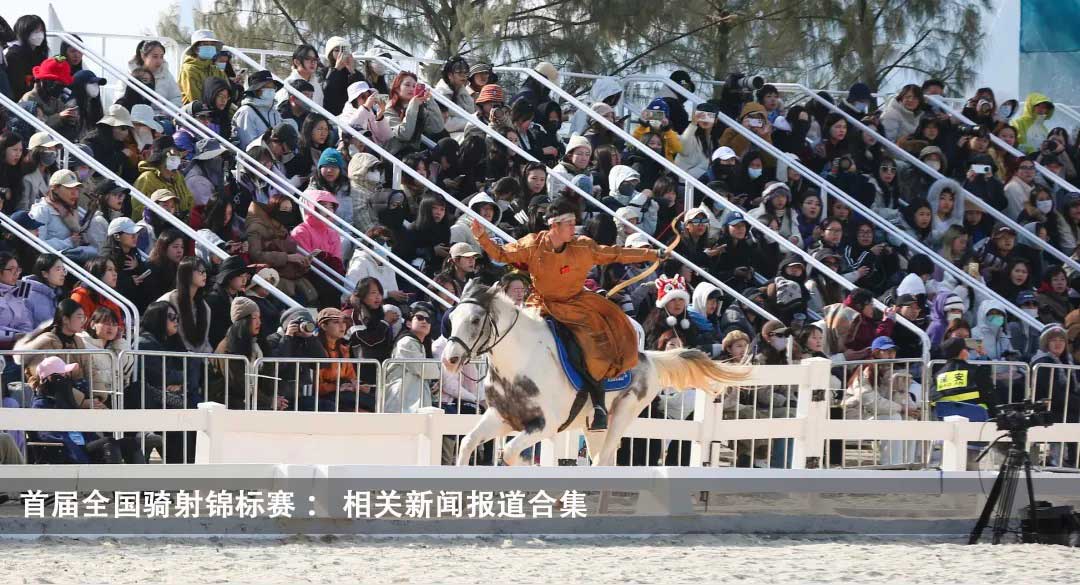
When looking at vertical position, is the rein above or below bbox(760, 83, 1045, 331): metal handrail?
below

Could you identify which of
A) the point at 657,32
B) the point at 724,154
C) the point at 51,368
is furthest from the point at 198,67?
the point at 657,32

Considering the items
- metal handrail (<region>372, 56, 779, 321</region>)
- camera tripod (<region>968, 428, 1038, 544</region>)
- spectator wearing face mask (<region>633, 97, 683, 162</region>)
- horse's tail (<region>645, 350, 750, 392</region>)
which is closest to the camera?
camera tripod (<region>968, 428, 1038, 544</region>)

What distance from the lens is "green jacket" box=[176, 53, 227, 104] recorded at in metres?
17.6

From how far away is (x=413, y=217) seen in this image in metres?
16.8

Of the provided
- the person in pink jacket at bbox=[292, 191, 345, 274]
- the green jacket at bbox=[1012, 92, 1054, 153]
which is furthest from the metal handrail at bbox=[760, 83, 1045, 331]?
the person in pink jacket at bbox=[292, 191, 345, 274]

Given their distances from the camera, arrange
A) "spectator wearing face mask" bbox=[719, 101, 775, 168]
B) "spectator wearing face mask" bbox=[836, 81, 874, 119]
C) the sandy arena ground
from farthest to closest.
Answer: "spectator wearing face mask" bbox=[836, 81, 874, 119] → "spectator wearing face mask" bbox=[719, 101, 775, 168] → the sandy arena ground

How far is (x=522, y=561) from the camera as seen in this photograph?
917 centimetres

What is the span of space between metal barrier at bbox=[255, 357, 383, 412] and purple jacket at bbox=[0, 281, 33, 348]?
1777 millimetres

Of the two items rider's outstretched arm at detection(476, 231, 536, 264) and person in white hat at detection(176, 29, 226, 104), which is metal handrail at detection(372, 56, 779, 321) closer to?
person in white hat at detection(176, 29, 226, 104)

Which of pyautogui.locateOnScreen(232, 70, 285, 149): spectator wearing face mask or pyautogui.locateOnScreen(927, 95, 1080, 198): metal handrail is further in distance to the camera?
pyautogui.locateOnScreen(927, 95, 1080, 198): metal handrail

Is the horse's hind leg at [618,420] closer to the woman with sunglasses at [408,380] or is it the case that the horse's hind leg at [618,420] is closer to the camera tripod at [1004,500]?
the woman with sunglasses at [408,380]

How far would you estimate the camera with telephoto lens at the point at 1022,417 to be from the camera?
10805 millimetres

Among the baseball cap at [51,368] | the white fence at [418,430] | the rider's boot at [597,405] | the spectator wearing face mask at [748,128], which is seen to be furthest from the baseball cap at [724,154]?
the baseball cap at [51,368]

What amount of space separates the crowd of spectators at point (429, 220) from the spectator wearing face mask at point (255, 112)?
0.02 m
